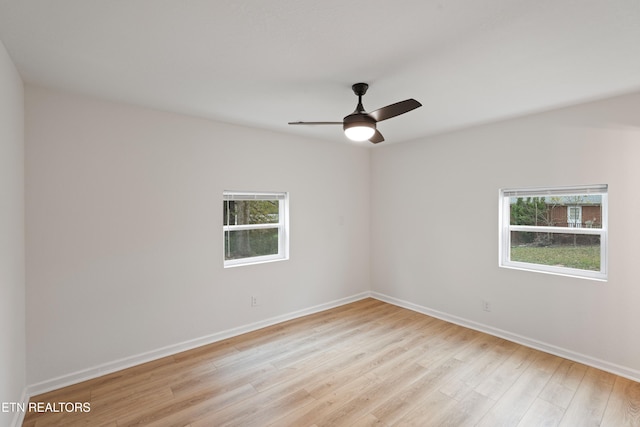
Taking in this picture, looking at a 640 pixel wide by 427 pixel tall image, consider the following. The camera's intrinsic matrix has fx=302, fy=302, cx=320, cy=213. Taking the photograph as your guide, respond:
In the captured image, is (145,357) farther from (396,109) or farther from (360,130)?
(396,109)

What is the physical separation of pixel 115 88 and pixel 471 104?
3.12 metres

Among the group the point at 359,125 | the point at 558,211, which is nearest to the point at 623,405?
the point at 558,211

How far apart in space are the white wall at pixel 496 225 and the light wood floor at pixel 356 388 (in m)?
0.40

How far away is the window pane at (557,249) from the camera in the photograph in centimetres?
296

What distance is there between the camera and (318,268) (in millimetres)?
4340

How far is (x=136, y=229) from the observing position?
2.88 m

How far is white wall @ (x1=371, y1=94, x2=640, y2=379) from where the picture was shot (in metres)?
2.67

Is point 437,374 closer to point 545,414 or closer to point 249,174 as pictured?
point 545,414

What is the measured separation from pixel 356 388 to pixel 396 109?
2.23m

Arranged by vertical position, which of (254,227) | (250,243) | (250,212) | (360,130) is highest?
(360,130)

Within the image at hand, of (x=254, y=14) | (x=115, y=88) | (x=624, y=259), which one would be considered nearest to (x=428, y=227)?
(x=624, y=259)

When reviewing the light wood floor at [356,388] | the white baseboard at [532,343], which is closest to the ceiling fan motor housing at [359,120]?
the light wood floor at [356,388]

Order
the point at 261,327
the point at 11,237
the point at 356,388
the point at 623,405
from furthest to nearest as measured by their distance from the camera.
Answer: the point at 261,327, the point at 356,388, the point at 623,405, the point at 11,237

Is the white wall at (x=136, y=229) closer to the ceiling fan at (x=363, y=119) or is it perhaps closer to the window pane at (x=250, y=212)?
the window pane at (x=250, y=212)
